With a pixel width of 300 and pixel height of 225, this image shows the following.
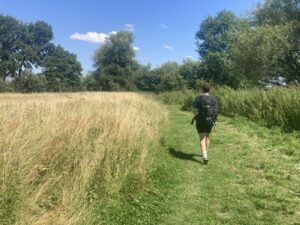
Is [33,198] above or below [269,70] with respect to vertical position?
below

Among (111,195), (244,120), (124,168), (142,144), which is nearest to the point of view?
(111,195)

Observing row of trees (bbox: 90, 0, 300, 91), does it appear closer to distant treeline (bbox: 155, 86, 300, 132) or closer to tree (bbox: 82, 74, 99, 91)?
tree (bbox: 82, 74, 99, 91)

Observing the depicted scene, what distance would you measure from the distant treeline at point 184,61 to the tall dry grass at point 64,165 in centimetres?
1494

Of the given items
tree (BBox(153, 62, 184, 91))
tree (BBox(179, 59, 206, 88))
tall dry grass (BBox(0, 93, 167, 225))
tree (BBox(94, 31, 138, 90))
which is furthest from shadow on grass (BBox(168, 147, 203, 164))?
tree (BBox(94, 31, 138, 90))

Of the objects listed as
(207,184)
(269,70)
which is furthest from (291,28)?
(207,184)

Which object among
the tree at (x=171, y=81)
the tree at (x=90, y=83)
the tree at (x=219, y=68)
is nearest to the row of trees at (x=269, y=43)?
the tree at (x=219, y=68)

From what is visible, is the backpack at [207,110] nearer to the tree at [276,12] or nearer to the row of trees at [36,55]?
the tree at [276,12]

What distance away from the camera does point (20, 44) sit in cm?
7812

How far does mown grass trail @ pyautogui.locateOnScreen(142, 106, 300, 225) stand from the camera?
5973 millimetres

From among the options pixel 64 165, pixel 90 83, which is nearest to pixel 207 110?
pixel 64 165

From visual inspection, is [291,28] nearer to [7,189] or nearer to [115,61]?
[7,189]

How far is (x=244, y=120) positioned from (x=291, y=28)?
57.4ft

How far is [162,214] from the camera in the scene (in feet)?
19.6

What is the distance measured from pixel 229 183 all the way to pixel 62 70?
7285 centimetres
